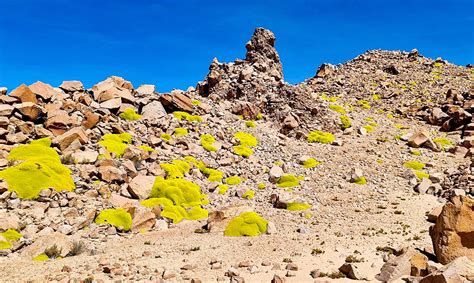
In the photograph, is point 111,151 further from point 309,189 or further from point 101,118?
point 309,189

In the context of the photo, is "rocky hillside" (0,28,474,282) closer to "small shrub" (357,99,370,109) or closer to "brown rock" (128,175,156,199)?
"brown rock" (128,175,156,199)

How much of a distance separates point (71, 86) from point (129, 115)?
28.3 feet

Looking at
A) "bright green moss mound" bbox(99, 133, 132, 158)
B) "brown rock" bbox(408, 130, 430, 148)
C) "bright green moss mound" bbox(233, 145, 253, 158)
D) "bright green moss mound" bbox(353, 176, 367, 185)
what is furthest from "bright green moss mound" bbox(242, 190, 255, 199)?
"brown rock" bbox(408, 130, 430, 148)

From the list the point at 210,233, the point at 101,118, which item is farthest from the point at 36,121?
the point at 210,233

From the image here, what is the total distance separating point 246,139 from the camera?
43938 millimetres

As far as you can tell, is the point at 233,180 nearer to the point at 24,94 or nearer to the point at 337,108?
the point at 24,94

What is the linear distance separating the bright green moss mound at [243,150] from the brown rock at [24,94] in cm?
2150

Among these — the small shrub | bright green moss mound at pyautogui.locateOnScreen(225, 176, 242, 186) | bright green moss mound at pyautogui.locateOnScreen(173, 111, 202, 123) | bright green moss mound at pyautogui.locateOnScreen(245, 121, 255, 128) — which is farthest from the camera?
the small shrub

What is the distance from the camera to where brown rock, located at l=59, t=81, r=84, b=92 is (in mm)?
43534

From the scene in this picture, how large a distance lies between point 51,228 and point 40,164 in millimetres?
6712

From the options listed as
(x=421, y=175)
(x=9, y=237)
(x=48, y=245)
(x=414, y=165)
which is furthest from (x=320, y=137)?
(x=9, y=237)

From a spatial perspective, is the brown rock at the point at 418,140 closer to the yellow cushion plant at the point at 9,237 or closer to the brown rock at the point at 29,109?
the brown rock at the point at 29,109

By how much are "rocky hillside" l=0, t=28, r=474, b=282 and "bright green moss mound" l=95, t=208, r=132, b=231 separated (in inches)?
4.1

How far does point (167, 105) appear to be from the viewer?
154 feet
